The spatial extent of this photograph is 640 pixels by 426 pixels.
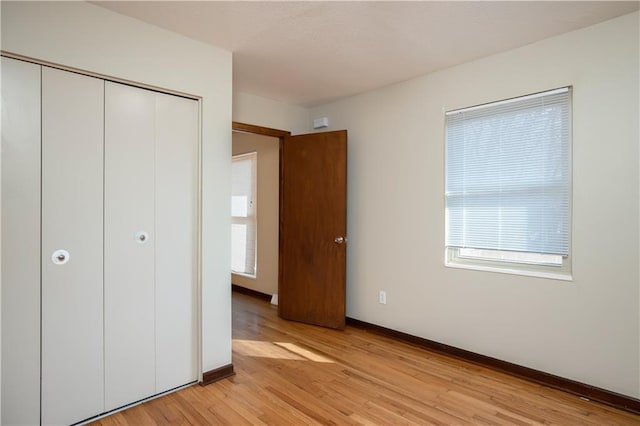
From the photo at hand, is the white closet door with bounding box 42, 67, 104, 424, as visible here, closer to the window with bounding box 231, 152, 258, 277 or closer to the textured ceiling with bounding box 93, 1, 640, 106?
the textured ceiling with bounding box 93, 1, 640, 106

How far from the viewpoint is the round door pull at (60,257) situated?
6.81ft

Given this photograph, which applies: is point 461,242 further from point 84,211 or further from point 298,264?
point 84,211

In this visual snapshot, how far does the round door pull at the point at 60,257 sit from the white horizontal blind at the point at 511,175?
9.15ft

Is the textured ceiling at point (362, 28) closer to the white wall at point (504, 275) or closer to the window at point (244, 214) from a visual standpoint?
the white wall at point (504, 275)

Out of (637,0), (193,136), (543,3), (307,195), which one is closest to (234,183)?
(307,195)

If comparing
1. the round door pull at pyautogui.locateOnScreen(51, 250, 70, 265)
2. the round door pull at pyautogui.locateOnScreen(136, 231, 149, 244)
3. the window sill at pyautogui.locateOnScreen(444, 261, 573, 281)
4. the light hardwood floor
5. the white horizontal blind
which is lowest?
the light hardwood floor

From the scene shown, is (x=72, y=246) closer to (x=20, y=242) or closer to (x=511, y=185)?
(x=20, y=242)

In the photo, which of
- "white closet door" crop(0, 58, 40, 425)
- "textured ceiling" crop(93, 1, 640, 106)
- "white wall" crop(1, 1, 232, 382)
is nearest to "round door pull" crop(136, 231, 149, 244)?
"white wall" crop(1, 1, 232, 382)

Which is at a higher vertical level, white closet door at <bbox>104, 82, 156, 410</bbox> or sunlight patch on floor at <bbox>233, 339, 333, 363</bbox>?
white closet door at <bbox>104, 82, 156, 410</bbox>

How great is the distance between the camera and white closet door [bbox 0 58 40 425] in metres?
1.92

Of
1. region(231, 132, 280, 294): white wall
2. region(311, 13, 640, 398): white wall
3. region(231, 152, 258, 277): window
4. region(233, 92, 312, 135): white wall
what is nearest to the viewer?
region(311, 13, 640, 398): white wall

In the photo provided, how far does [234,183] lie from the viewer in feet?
18.8

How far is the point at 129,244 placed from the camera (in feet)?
7.73

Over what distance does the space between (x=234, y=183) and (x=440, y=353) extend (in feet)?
12.6
